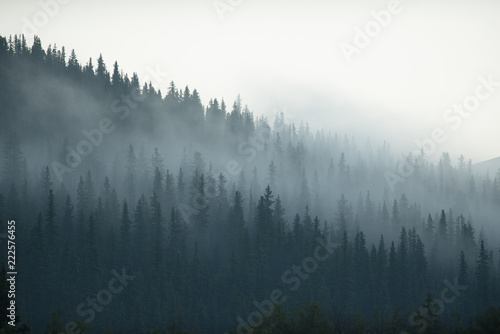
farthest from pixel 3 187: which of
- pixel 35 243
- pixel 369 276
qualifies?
pixel 369 276

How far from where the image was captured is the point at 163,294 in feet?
419

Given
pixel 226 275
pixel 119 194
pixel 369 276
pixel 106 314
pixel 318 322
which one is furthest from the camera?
pixel 119 194

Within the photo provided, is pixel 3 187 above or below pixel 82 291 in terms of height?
above

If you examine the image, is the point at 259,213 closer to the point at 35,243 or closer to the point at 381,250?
the point at 381,250

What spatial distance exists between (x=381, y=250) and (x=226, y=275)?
40834 millimetres

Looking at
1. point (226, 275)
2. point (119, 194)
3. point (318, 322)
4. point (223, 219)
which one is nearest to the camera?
point (318, 322)

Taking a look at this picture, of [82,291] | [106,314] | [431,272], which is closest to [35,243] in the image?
[82,291]

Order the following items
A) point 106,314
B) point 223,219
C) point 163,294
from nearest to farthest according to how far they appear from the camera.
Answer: point 106,314
point 163,294
point 223,219

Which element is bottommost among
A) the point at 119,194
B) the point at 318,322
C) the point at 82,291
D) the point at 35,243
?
the point at 318,322

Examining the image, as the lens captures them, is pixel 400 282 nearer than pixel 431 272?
Yes

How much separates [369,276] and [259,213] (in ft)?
97.9

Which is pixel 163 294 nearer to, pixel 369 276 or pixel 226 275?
pixel 226 275

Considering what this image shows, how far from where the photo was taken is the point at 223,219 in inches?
6526

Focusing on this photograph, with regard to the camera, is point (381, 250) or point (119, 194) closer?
point (381, 250)
